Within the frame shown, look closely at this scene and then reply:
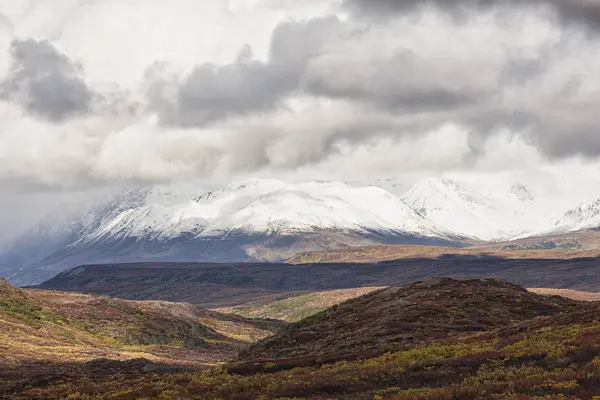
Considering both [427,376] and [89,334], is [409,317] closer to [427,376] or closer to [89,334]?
[427,376]

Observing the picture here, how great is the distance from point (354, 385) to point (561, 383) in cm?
1446

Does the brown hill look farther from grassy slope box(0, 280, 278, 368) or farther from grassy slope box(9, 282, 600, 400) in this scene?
grassy slope box(0, 280, 278, 368)

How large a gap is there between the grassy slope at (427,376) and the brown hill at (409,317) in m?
6.70

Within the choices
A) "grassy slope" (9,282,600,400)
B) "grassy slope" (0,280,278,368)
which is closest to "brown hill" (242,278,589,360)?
"grassy slope" (9,282,600,400)

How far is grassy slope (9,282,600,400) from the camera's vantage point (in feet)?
127

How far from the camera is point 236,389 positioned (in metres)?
52.8

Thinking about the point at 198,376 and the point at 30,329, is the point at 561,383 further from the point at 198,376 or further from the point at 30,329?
the point at 30,329

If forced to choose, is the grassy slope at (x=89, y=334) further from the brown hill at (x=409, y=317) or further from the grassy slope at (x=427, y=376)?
the grassy slope at (x=427, y=376)

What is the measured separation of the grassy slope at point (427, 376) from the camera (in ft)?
127

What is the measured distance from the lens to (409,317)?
9238 centimetres

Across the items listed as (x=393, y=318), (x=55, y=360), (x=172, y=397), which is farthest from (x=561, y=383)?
(x=55, y=360)

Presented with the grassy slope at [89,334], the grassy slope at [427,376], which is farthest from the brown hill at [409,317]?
the grassy slope at [89,334]

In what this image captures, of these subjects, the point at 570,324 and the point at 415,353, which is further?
the point at 570,324

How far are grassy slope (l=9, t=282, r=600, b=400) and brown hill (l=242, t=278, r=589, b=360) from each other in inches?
264
